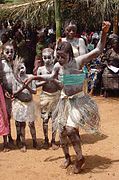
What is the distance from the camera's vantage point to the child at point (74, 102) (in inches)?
202

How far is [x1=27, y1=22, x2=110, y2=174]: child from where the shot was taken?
512cm

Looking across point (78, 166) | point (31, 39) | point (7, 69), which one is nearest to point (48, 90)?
point (7, 69)

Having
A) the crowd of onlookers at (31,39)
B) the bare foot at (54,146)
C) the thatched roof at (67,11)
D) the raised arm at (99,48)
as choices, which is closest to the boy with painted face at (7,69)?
the bare foot at (54,146)

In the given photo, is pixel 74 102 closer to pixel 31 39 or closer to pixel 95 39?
pixel 95 39

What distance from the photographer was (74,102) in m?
5.23

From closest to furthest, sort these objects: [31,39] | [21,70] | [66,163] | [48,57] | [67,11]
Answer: [66,163] < [21,70] < [48,57] < [67,11] < [31,39]

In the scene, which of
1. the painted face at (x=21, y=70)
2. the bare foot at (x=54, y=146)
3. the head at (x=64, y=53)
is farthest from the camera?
the bare foot at (x=54, y=146)

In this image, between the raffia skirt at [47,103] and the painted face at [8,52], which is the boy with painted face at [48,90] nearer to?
the raffia skirt at [47,103]

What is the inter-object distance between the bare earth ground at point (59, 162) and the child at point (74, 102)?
0.24m

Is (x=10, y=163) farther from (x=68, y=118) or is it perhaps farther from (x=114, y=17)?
(x=114, y=17)

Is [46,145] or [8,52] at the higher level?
[8,52]

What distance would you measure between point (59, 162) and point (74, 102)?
0.97 m

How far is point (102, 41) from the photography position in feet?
16.5

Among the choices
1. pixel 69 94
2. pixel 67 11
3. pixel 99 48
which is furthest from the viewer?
pixel 67 11
